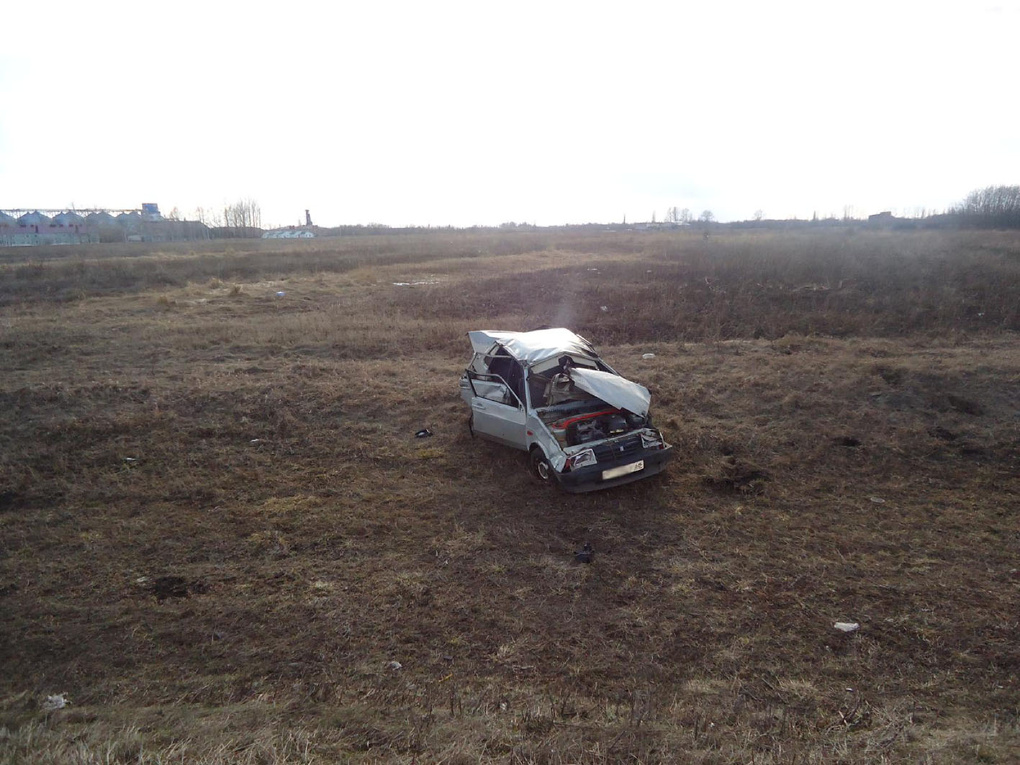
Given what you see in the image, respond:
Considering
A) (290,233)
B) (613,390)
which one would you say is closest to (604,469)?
(613,390)

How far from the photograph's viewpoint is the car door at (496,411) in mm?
6695

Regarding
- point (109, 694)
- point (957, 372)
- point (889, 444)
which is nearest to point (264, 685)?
point (109, 694)

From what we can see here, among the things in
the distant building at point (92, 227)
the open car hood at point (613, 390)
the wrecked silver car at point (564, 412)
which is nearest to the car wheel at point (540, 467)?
the wrecked silver car at point (564, 412)

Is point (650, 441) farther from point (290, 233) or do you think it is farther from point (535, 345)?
point (290, 233)

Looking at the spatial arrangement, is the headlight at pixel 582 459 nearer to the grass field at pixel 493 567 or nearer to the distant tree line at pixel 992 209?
the grass field at pixel 493 567

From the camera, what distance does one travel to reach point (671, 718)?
3.29 metres

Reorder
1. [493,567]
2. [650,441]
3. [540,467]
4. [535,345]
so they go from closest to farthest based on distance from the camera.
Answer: [493,567] → [650,441] → [540,467] → [535,345]

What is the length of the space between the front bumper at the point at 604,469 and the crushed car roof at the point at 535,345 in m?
1.51

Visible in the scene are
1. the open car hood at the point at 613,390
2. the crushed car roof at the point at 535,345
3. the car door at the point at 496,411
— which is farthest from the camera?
the crushed car roof at the point at 535,345

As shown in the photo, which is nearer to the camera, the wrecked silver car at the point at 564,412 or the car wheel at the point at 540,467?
the wrecked silver car at the point at 564,412

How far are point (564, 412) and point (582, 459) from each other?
877mm

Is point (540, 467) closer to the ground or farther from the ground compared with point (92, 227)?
closer to the ground

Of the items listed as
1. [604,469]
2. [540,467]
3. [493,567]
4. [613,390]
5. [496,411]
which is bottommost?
[493,567]

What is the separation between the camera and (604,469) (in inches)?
231
